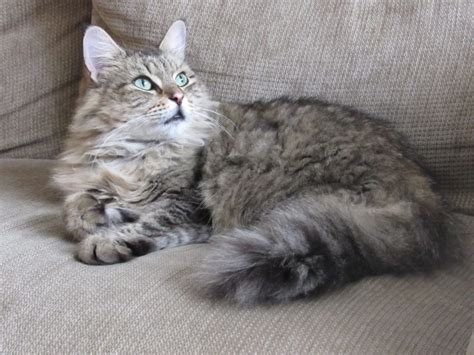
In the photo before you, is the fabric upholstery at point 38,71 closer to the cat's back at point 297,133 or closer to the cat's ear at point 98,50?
the cat's ear at point 98,50

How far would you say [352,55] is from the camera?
1.60m

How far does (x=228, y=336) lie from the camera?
960 millimetres

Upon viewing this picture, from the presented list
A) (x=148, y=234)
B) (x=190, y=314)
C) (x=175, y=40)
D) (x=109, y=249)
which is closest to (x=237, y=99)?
(x=175, y=40)

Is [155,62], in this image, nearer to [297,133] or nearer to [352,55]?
[297,133]

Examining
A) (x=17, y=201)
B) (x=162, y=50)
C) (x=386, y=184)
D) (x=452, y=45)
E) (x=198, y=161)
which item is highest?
(x=452, y=45)

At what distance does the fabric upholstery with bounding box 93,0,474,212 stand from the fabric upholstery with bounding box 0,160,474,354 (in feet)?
1.48

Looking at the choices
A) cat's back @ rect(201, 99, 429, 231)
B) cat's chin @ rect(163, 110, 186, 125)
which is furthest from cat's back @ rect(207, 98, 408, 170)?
cat's chin @ rect(163, 110, 186, 125)

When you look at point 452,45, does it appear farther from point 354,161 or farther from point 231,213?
point 231,213

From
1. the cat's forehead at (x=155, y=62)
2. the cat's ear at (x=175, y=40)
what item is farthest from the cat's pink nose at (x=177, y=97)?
the cat's ear at (x=175, y=40)

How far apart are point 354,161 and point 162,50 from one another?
2.26ft

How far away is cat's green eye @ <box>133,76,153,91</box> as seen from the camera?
5.19ft

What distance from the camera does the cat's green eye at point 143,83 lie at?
1581 mm

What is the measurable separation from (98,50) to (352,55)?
73 cm

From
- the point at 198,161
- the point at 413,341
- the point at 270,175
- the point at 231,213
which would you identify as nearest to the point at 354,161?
the point at 270,175
